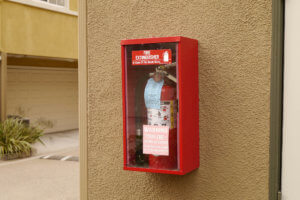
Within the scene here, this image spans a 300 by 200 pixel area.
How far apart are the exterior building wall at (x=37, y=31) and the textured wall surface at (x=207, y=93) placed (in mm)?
9074

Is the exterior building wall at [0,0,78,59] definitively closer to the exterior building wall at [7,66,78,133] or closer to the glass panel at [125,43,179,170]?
the exterior building wall at [7,66,78,133]

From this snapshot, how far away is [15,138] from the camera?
10.1 m

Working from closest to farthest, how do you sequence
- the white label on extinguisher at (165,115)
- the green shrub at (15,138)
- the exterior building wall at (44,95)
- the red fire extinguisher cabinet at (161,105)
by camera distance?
the red fire extinguisher cabinet at (161,105) < the white label on extinguisher at (165,115) < the green shrub at (15,138) < the exterior building wall at (44,95)

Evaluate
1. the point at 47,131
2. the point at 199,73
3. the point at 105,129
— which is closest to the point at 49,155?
the point at 47,131

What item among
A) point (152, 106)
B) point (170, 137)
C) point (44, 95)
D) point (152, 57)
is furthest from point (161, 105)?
point (44, 95)

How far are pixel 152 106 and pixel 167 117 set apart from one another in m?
0.14

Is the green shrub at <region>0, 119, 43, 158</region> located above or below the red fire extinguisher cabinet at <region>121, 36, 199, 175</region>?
below

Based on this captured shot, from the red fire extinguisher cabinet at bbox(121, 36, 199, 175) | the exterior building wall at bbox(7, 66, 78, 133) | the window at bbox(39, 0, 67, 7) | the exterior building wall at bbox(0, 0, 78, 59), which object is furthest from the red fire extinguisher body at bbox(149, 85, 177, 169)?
the window at bbox(39, 0, 67, 7)

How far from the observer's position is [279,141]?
8.09 ft

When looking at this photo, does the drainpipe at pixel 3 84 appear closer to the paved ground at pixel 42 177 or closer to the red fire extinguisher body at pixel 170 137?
the paved ground at pixel 42 177

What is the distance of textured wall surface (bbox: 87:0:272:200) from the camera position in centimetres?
254

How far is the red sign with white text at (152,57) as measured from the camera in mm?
2574

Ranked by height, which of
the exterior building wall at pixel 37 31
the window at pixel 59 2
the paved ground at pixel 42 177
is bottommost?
the paved ground at pixel 42 177

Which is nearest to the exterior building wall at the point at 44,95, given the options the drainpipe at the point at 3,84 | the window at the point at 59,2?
the drainpipe at the point at 3,84
